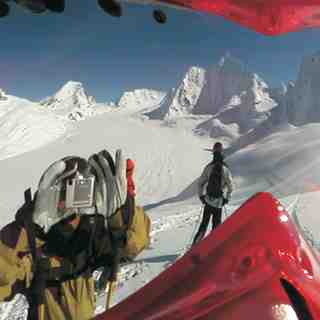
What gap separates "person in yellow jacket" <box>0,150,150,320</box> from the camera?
1861 millimetres

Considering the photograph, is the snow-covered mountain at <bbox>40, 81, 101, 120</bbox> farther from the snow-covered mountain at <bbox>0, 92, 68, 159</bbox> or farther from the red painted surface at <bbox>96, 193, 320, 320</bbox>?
the red painted surface at <bbox>96, 193, 320, 320</bbox>

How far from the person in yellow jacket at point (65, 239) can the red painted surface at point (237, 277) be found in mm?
479

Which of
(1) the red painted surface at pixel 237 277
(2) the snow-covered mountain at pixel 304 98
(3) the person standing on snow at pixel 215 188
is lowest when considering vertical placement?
(2) the snow-covered mountain at pixel 304 98

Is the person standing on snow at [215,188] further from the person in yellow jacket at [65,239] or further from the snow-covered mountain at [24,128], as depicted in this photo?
the snow-covered mountain at [24,128]

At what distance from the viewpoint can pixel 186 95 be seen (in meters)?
146

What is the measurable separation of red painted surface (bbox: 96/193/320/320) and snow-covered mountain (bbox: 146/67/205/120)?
11525 centimetres

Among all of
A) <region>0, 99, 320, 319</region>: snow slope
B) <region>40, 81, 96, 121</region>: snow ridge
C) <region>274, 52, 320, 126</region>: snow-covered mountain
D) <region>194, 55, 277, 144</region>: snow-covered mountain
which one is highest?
<region>0, 99, 320, 319</region>: snow slope

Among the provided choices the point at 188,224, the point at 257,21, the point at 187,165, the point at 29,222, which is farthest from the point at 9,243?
the point at 187,165

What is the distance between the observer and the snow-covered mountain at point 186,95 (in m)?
125

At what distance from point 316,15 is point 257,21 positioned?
661 mm

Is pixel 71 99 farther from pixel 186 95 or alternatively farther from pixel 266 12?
pixel 266 12

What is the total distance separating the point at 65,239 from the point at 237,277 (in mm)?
839

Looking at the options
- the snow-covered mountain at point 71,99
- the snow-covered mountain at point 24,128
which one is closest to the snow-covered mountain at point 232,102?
the snow-covered mountain at point 24,128

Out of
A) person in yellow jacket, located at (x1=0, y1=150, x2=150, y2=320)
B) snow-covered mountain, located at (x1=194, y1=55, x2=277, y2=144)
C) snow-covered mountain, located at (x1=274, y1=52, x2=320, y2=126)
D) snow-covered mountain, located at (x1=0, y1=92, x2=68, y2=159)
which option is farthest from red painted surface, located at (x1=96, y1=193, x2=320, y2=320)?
snow-covered mountain, located at (x1=194, y1=55, x2=277, y2=144)
